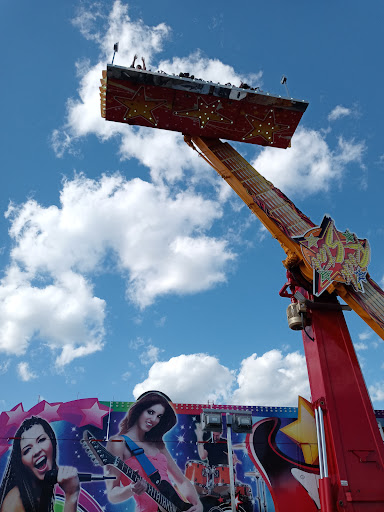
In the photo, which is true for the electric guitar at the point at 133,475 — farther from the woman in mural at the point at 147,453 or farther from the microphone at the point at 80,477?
the microphone at the point at 80,477

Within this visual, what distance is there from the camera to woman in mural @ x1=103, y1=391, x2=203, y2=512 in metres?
19.2

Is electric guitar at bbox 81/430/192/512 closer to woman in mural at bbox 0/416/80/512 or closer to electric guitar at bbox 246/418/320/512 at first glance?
woman in mural at bbox 0/416/80/512

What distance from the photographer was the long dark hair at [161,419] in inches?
810

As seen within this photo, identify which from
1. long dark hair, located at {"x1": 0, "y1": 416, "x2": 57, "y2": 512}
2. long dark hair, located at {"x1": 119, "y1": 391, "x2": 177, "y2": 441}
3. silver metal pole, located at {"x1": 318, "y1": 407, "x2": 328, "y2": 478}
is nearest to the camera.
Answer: silver metal pole, located at {"x1": 318, "y1": 407, "x2": 328, "y2": 478}

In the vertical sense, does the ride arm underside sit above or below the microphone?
above

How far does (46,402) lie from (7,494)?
3800mm

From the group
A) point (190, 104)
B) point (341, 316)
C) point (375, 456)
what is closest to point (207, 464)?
point (375, 456)

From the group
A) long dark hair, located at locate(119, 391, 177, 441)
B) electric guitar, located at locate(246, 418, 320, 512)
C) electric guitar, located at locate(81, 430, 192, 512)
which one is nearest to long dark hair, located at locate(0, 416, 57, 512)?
electric guitar, located at locate(81, 430, 192, 512)

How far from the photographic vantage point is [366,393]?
58.9 feet

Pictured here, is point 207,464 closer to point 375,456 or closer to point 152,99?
point 375,456

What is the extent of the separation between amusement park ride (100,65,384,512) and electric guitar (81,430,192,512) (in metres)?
4.67

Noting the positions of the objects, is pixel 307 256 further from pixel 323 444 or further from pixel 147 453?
pixel 147 453

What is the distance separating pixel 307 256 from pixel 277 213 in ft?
10.4

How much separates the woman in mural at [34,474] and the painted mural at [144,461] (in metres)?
0.04
